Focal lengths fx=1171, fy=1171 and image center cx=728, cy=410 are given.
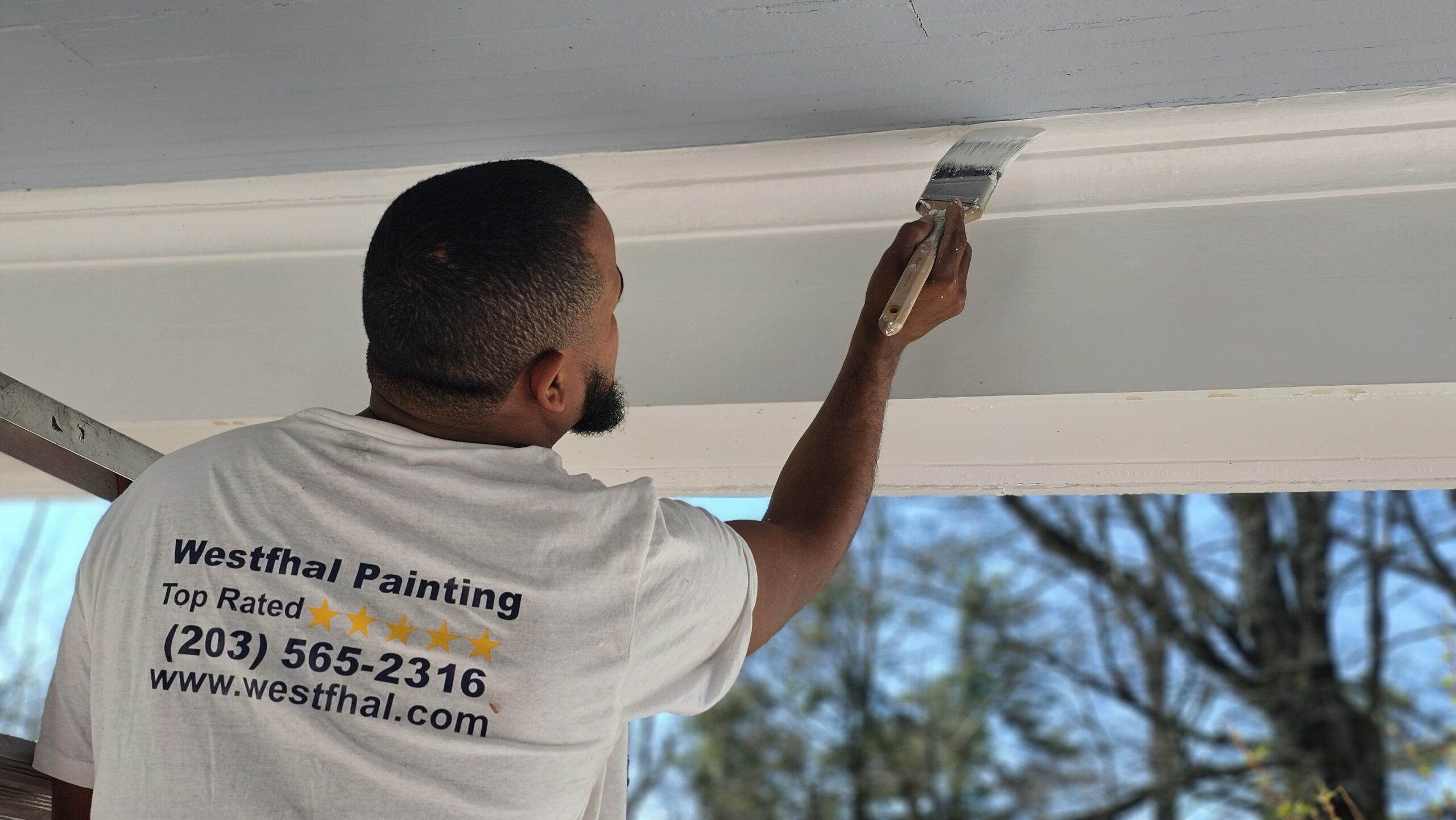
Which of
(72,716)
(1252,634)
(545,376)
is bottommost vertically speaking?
(72,716)

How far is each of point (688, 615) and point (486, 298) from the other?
0.31 meters

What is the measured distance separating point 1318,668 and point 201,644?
366 cm

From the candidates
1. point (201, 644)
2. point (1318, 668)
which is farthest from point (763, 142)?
point (1318, 668)

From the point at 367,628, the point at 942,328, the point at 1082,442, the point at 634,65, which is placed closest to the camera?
the point at 367,628

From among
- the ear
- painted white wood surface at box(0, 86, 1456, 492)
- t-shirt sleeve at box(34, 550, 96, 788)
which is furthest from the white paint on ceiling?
t-shirt sleeve at box(34, 550, 96, 788)

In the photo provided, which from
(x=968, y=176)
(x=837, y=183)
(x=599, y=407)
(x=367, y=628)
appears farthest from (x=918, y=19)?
(x=367, y=628)

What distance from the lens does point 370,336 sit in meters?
1.03

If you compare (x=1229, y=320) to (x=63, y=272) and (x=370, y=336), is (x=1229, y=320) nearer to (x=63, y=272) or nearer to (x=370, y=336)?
(x=370, y=336)

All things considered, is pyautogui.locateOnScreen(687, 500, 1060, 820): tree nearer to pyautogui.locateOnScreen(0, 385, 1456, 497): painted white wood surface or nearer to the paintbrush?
pyautogui.locateOnScreen(0, 385, 1456, 497): painted white wood surface

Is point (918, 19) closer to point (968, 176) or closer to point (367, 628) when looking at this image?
point (968, 176)

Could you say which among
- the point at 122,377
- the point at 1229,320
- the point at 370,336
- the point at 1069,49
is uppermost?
the point at 1069,49

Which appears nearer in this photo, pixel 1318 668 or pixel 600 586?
pixel 600 586

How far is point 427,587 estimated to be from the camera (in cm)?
90

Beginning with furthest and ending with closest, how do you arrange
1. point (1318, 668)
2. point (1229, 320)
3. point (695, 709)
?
1. point (1318, 668)
2. point (1229, 320)
3. point (695, 709)
